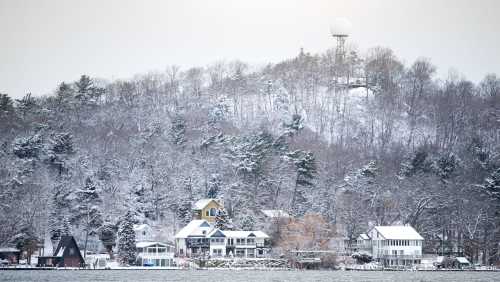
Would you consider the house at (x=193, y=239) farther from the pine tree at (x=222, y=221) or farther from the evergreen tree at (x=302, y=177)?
the evergreen tree at (x=302, y=177)

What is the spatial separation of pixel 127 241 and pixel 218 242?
38.8ft

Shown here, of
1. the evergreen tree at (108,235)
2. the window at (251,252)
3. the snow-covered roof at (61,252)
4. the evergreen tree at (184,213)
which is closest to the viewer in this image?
the snow-covered roof at (61,252)

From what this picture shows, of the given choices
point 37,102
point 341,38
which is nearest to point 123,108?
point 37,102

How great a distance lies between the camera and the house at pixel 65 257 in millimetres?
95312

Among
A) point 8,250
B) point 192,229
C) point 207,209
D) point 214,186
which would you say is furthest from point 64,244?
point 214,186

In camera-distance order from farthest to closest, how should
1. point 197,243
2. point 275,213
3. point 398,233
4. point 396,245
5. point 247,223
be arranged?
point 275,213 < point 247,223 < point 398,233 < point 396,245 < point 197,243

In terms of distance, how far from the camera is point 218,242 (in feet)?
343

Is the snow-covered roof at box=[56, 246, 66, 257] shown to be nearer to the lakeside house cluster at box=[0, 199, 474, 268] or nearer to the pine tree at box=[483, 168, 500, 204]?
the lakeside house cluster at box=[0, 199, 474, 268]

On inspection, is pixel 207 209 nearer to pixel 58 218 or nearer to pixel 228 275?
pixel 58 218

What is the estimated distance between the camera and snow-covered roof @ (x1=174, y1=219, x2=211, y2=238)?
104812 mm

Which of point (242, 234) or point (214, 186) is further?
point (214, 186)

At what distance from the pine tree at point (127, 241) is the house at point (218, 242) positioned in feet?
26.2

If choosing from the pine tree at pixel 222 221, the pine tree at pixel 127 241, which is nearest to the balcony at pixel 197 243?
the pine tree at pixel 222 221

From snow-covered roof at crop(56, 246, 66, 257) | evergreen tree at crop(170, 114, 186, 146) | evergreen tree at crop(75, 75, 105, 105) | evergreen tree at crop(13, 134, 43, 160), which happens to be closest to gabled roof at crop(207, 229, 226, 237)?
snow-covered roof at crop(56, 246, 66, 257)
